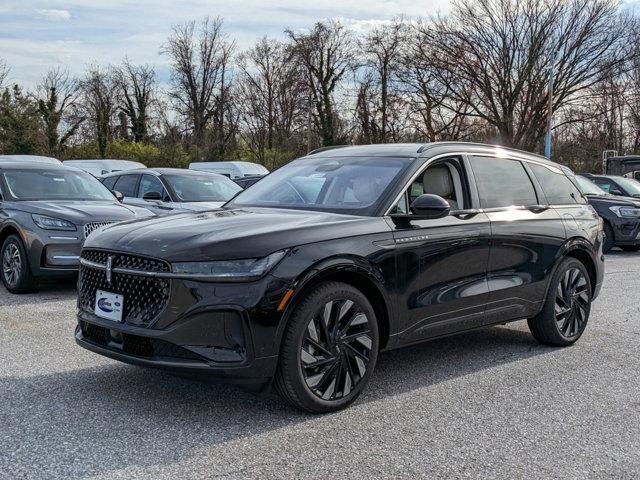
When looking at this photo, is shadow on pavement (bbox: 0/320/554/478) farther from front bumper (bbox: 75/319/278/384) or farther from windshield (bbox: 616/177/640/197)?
windshield (bbox: 616/177/640/197)

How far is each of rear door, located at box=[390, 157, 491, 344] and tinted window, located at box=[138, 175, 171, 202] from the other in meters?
7.24

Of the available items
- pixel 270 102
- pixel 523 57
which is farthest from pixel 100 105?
pixel 523 57

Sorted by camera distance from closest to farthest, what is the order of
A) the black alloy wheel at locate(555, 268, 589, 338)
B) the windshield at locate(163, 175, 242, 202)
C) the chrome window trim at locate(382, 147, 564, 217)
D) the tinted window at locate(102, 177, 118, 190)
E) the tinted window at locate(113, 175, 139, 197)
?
the chrome window trim at locate(382, 147, 564, 217) → the black alloy wheel at locate(555, 268, 589, 338) → the windshield at locate(163, 175, 242, 202) → the tinted window at locate(113, 175, 139, 197) → the tinted window at locate(102, 177, 118, 190)

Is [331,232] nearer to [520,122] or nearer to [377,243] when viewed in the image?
[377,243]

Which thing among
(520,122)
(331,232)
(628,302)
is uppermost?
(520,122)

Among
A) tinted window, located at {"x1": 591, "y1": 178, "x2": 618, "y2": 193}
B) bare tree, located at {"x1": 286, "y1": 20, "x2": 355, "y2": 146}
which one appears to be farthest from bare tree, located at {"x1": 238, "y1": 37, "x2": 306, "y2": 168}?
tinted window, located at {"x1": 591, "y1": 178, "x2": 618, "y2": 193}

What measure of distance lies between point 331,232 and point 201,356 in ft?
3.49

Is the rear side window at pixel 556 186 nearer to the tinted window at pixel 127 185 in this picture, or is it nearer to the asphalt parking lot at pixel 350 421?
the asphalt parking lot at pixel 350 421

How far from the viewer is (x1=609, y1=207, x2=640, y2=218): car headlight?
14.9 m

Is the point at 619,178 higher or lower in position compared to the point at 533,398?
higher

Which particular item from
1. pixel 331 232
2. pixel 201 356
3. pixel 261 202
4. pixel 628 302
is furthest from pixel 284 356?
pixel 628 302

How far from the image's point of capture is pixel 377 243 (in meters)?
4.50

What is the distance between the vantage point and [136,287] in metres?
4.07

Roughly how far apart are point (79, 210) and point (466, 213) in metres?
5.26
